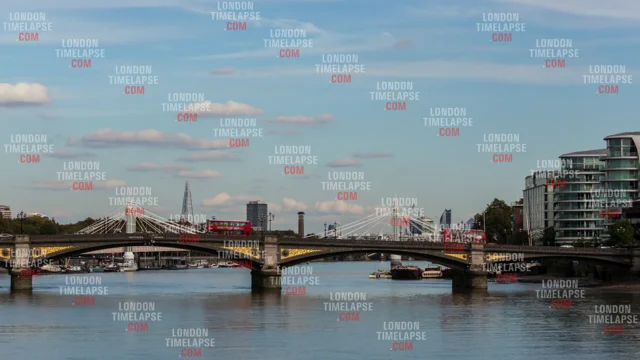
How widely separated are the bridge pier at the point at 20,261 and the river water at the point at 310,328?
374cm

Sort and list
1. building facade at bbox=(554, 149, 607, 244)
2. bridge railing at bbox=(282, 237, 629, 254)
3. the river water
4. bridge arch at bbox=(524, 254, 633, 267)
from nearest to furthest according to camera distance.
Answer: the river water → bridge railing at bbox=(282, 237, 629, 254) → bridge arch at bbox=(524, 254, 633, 267) → building facade at bbox=(554, 149, 607, 244)

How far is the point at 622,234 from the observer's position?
158 metres

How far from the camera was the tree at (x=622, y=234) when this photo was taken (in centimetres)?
15662

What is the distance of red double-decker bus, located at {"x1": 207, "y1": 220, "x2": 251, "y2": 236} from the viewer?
14688 cm

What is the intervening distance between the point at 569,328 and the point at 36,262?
226ft

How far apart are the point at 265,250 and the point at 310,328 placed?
45.7 m

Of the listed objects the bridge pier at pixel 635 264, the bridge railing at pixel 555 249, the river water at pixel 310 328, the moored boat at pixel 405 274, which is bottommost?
the river water at pixel 310 328

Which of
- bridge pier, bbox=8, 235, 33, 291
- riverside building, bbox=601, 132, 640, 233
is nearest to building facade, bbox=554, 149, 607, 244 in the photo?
riverside building, bbox=601, 132, 640, 233

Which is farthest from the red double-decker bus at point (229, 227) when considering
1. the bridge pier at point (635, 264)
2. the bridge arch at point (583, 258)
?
the bridge pier at point (635, 264)

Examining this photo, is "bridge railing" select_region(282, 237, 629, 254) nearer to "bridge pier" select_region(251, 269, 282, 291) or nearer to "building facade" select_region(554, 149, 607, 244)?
"bridge pier" select_region(251, 269, 282, 291)

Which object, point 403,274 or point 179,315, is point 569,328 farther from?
point 403,274

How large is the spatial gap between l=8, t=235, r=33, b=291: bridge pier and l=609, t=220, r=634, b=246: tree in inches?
3042

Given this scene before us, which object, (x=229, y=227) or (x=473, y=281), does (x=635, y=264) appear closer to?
(x=473, y=281)

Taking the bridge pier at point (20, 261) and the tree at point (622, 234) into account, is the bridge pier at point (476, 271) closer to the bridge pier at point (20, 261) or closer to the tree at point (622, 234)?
the tree at point (622, 234)
